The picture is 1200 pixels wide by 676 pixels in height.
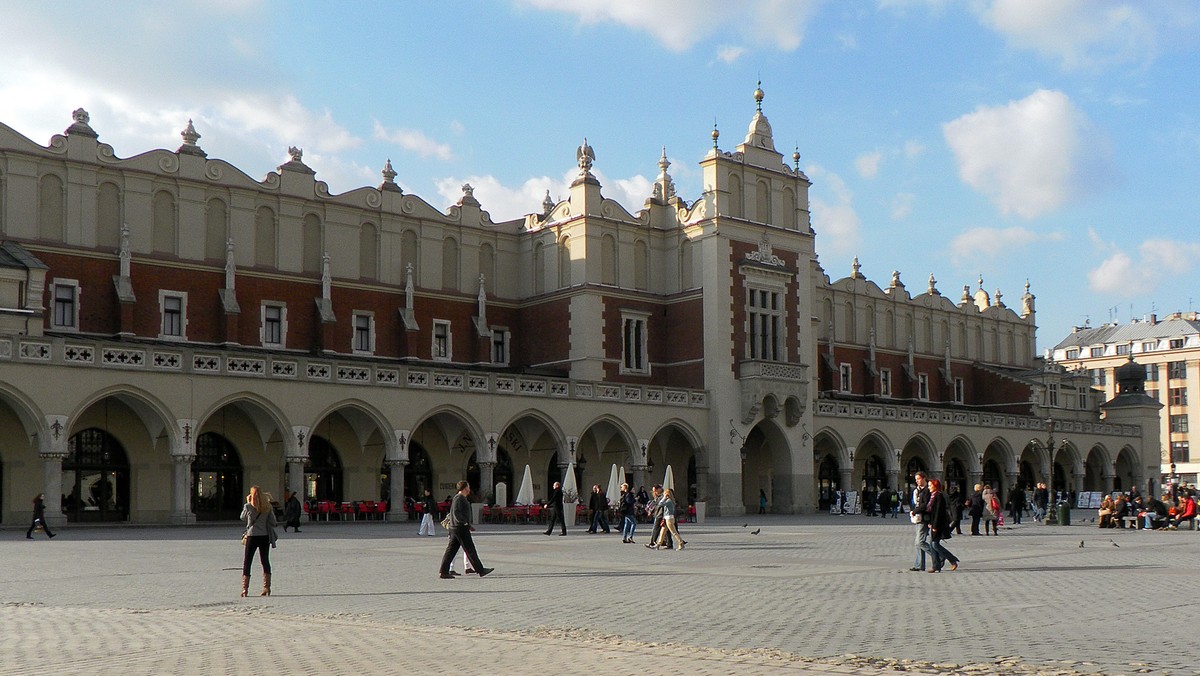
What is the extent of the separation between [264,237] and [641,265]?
16319 millimetres

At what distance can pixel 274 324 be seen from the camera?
50562mm

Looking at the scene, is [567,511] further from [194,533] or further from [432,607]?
[432,607]

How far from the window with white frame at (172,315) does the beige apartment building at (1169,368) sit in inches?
3151

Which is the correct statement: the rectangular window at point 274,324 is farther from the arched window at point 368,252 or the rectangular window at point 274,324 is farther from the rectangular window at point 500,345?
the rectangular window at point 500,345

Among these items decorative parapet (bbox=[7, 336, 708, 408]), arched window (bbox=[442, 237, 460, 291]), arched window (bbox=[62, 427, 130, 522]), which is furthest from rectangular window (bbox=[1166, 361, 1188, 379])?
arched window (bbox=[62, 427, 130, 522])

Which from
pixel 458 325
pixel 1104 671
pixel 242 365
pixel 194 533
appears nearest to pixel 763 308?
pixel 458 325

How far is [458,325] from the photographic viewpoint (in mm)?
56625

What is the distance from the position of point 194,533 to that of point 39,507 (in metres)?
4.17

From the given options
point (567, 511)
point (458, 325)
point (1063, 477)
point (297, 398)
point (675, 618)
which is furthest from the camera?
point (1063, 477)

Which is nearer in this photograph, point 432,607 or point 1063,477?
point 432,607

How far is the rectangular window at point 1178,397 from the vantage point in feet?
362

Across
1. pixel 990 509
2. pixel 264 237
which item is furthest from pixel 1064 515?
pixel 264 237

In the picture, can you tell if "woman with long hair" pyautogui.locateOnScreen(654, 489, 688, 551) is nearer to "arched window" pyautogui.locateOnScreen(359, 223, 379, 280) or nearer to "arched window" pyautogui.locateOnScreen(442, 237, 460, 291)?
"arched window" pyautogui.locateOnScreen(359, 223, 379, 280)

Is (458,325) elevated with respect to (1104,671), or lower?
elevated
